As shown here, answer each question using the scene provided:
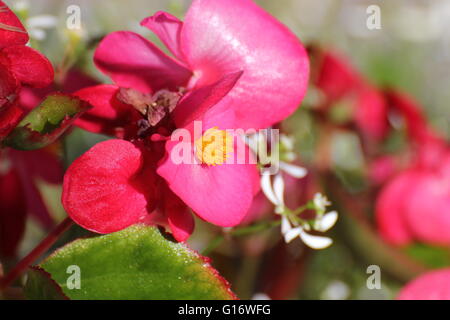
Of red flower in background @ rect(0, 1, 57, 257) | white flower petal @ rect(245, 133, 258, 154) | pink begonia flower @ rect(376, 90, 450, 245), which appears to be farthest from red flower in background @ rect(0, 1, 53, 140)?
pink begonia flower @ rect(376, 90, 450, 245)

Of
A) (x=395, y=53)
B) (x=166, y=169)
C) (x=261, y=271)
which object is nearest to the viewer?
(x=166, y=169)

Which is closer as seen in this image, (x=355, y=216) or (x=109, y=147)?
(x=109, y=147)

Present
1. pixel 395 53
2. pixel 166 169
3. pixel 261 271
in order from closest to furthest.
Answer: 1. pixel 166 169
2. pixel 261 271
3. pixel 395 53

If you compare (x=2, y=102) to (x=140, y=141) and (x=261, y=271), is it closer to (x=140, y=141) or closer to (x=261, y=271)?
(x=140, y=141)

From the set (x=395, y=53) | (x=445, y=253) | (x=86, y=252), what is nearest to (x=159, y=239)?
(x=86, y=252)

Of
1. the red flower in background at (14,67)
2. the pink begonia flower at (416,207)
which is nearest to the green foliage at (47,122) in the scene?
the red flower in background at (14,67)

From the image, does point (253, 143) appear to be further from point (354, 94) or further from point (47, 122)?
point (354, 94)
